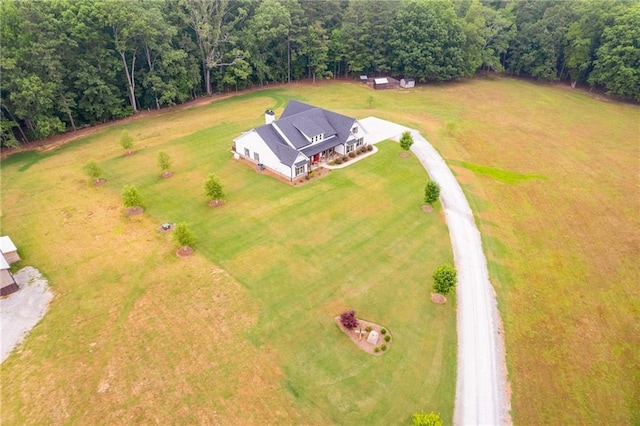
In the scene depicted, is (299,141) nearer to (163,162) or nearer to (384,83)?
(163,162)

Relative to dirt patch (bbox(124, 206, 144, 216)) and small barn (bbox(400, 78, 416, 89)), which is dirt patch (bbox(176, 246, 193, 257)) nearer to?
dirt patch (bbox(124, 206, 144, 216))

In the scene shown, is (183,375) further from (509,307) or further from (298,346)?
(509,307)

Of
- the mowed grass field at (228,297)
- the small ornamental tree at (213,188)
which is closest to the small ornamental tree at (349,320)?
the mowed grass field at (228,297)

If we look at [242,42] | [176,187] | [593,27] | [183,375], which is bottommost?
[183,375]

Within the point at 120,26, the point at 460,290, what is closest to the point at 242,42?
the point at 120,26

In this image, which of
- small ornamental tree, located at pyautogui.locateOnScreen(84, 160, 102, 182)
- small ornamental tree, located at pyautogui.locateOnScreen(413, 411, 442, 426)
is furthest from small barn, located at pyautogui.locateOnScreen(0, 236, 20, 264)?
small ornamental tree, located at pyautogui.locateOnScreen(413, 411, 442, 426)

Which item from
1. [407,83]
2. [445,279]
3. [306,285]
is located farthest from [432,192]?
[407,83]

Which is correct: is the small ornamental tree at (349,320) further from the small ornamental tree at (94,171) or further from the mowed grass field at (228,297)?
the small ornamental tree at (94,171)
